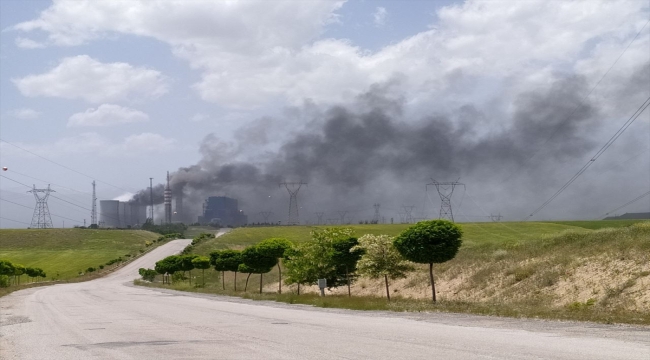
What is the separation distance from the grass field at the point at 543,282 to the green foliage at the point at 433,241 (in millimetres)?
2650

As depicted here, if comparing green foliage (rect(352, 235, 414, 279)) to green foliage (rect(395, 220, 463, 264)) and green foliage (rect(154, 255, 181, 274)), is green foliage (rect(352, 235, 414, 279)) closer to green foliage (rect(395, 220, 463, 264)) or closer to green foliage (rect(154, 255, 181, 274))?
green foliage (rect(395, 220, 463, 264))

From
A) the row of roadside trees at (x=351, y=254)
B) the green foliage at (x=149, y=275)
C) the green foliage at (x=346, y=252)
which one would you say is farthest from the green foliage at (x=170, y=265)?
the green foliage at (x=346, y=252)

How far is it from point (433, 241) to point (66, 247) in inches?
5768

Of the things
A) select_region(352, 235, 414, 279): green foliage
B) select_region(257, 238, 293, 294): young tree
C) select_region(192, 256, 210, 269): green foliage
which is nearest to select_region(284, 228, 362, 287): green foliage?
select_region(352, 235, 414, 279): green foliage

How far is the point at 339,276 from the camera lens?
55.8 metres

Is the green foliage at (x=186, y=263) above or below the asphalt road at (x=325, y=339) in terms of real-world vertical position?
above

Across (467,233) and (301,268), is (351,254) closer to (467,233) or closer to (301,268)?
(301,268)

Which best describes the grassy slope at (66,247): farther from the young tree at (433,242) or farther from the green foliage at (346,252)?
the young tree at (433,242)

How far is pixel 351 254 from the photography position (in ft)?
166

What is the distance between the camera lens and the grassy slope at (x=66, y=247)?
13375cm

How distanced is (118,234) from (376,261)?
159537 mm

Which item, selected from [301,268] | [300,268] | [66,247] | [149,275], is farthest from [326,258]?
[66,247]

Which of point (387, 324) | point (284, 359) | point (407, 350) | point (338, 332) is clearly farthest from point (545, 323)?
point (284, 359)

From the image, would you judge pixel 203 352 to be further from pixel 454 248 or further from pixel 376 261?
pixel 376 261
